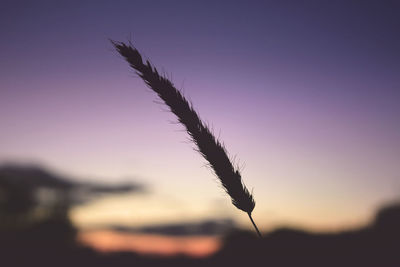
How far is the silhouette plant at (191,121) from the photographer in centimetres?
276

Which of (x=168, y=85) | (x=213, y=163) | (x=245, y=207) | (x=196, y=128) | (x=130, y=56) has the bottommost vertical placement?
(x=245, y=207)

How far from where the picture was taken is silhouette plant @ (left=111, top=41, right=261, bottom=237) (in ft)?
9.06

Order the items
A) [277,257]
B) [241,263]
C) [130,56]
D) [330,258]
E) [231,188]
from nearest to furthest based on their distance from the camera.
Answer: [130,56]
[231,188]
[277,257]
[330,258]
[241,263]

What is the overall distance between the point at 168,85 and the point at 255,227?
1.42 meters

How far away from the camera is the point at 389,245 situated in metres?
10.0

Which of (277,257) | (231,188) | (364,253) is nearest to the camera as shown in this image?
(231,188)

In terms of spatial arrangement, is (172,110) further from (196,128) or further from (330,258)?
(330,258)

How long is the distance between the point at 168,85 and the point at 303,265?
2.80 m

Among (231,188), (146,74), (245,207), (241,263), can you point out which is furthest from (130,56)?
(241,263)

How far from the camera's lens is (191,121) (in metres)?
2.84

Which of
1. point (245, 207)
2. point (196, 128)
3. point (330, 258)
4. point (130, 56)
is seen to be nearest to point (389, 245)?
point (330, 258)

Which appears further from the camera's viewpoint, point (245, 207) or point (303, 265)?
point (303, 265)

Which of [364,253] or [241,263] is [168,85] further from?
[364,253]

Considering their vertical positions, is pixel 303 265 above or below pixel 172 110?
below
